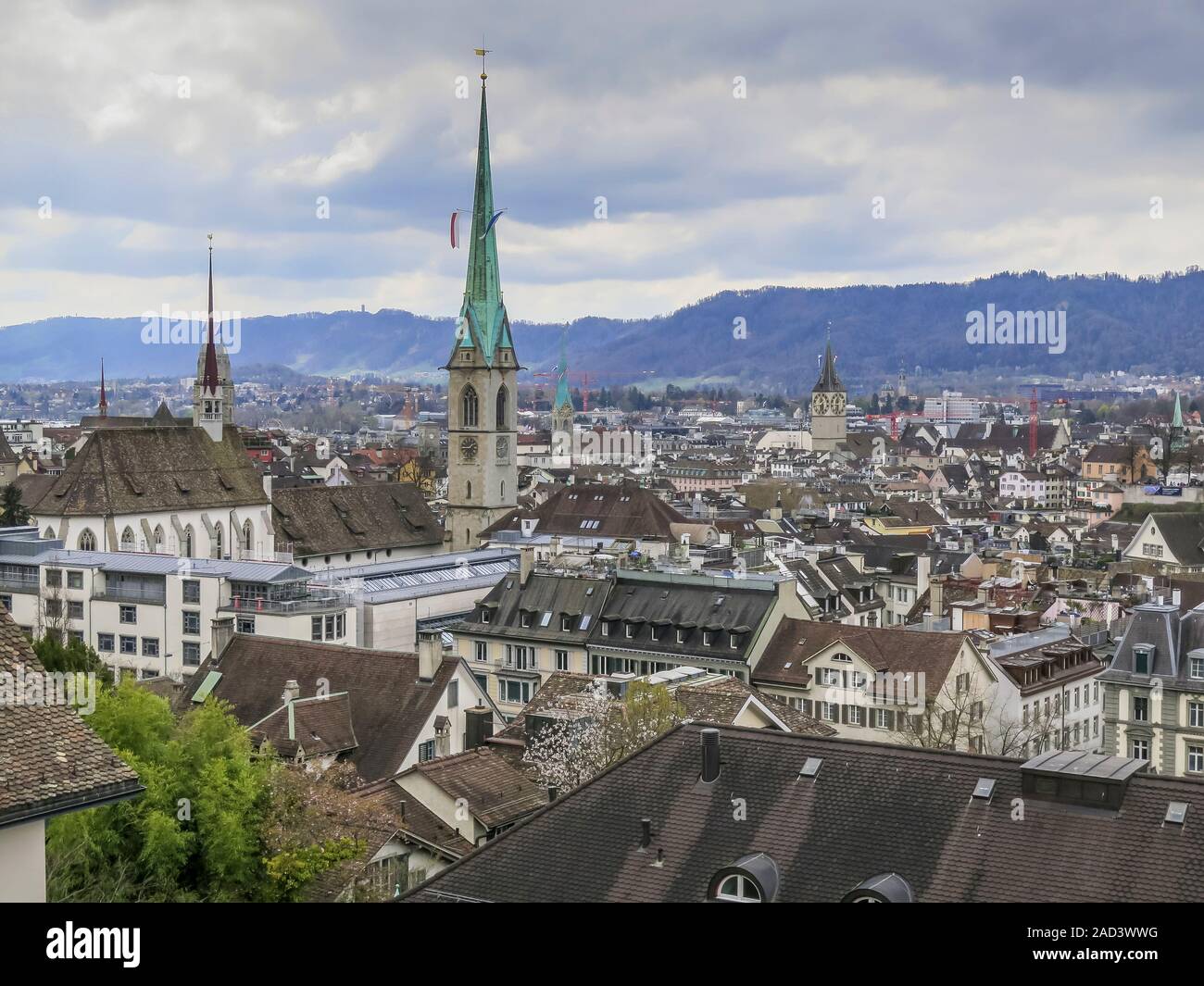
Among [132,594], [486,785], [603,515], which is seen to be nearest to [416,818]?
[486,785]

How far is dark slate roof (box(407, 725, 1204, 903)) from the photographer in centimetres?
1778

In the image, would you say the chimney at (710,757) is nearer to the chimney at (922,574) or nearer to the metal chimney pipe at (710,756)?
the metal chimney pipe at (710,756)

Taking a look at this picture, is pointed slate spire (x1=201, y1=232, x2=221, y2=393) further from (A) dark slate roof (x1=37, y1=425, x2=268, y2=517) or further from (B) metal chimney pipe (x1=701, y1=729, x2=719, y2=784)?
(B) metal chimney pipe (x1=701, y1=729, x2=719, y2=784)

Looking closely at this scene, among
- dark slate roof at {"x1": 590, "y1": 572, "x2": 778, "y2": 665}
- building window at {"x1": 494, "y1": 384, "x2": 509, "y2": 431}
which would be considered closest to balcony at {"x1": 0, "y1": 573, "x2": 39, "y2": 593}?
dark slate roof at {"x1": 590, "y1": 572, "x2": 778, "y2": 665}

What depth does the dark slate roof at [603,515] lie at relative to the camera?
95688mm

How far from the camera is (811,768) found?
20.5 meters

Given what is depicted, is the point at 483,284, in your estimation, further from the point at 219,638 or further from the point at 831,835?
the point at 831,835

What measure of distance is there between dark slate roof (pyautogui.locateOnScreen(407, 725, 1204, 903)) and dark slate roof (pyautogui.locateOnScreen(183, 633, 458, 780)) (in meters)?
15.6

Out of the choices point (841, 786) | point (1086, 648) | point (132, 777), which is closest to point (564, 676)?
point (1086, 648)

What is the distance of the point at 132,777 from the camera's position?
43.0ft

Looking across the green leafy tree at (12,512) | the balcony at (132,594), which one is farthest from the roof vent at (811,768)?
the green leafy tree at (12,512)
